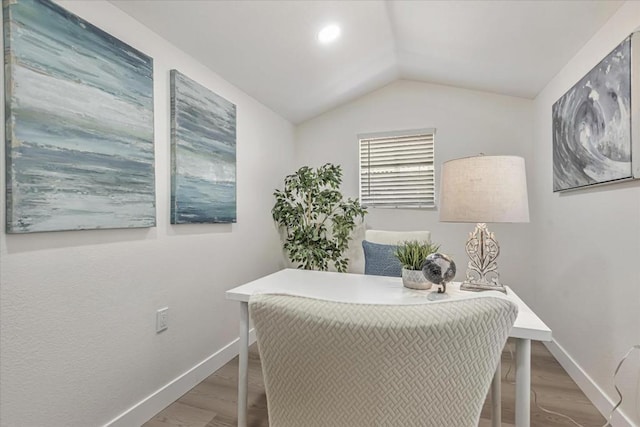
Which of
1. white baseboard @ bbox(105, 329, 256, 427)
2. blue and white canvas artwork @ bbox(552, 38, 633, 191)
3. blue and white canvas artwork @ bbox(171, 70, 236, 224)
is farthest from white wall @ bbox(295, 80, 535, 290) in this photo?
white baseboard @ bbox(105, 329, 256, 427)

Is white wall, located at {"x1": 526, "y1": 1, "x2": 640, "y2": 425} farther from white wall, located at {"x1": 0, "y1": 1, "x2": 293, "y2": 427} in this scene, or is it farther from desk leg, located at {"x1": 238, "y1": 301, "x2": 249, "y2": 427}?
white wall, located at {"x1": 0, "y1": 1, "x2": 293, "y2": 427}

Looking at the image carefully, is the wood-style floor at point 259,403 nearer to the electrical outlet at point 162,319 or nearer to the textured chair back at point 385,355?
the electrical outlet at point 162,319

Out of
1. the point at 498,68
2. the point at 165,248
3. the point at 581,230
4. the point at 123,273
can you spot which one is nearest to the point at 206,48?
the point at 165,248

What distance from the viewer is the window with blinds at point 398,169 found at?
3.21 metres

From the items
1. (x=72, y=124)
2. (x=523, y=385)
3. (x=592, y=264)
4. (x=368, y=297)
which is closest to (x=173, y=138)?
(x=72, y=124)

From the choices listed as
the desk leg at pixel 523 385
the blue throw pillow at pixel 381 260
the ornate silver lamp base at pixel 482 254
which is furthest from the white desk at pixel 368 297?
the blue throw pillow at pixel 381 260

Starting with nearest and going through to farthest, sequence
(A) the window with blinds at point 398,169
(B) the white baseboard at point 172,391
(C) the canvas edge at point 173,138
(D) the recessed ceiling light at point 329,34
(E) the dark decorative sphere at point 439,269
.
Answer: (E) the dark decorative sphere at point 439,269 → (B) the white baseboard at point 172,391 → (C) the canvas edge at point 173,138 → (D) the recessed ceiling light at point 329,34 → (A) the window with blinds at point 398,169

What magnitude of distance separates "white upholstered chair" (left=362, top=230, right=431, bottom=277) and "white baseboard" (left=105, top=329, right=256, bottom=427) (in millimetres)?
943

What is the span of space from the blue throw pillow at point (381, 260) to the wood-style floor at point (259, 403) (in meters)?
0.94

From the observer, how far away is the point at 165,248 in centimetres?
183

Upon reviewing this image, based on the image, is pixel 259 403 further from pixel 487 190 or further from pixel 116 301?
pixel 487 190

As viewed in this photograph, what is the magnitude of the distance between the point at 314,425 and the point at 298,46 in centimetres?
222

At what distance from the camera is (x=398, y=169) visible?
3.30 m

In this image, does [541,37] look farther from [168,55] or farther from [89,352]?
[89,352]
